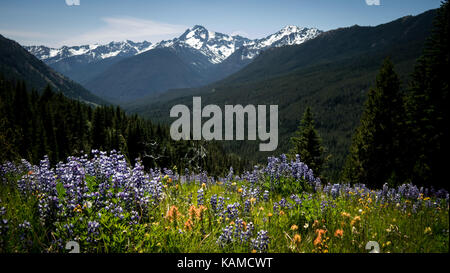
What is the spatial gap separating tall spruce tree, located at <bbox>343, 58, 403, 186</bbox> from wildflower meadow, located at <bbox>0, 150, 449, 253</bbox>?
17.7 meters

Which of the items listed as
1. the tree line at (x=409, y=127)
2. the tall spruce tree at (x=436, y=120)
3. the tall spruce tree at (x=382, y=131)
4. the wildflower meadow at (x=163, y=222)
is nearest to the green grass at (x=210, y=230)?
the wildflower meadow at (x=163, y=222)

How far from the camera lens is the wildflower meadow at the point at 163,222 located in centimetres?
323

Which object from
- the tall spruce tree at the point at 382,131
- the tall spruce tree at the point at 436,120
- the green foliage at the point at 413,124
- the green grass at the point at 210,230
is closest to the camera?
the green grass at the point at 210,230

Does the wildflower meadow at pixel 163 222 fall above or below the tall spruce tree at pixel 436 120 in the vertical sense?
below

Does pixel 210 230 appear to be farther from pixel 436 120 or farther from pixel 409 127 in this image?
pixel 409 127

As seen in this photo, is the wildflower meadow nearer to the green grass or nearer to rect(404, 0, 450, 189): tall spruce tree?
the green grass

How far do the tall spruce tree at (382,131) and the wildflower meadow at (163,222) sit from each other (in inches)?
695

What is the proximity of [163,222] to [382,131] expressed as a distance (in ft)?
78.5

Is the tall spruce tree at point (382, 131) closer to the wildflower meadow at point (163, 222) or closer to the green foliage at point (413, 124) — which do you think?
the green foliage at point (413, 124)

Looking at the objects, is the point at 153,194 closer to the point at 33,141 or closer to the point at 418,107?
the point at 418,107

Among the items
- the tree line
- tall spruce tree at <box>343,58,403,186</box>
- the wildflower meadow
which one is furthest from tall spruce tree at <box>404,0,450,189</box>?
tall spruce tree at <box>343,58,403,186</box>

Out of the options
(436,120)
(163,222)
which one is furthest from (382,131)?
(163,222)

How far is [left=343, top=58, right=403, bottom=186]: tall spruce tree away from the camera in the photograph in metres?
20.4
